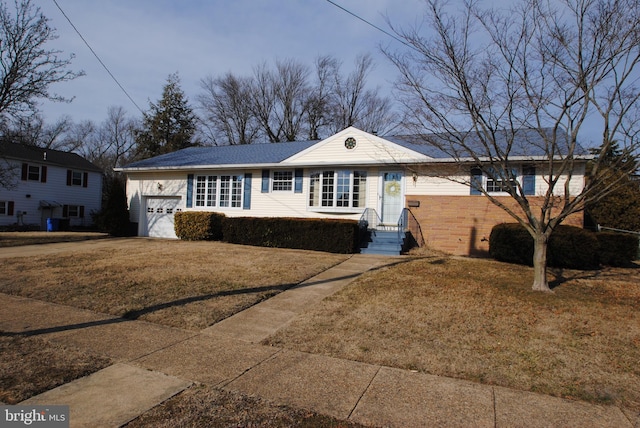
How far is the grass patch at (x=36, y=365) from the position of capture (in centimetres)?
360

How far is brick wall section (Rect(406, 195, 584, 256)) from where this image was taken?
13602 millimetres

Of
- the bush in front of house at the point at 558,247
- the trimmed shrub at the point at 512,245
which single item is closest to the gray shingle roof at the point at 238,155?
the trimmed shrub at the point at 512,245

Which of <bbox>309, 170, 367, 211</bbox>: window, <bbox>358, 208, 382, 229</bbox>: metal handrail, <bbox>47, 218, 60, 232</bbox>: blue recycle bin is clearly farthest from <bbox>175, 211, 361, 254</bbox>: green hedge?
<bbox>47, 218, 60, 232</bbox>: blue recycle bin

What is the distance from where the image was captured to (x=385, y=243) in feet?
45.0

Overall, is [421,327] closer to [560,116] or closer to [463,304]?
[463,304]

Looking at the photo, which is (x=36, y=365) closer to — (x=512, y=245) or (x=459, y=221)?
(x=512, y=245)

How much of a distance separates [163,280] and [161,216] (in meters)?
12.6

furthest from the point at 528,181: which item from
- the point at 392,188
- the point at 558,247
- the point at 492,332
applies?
the point at 492,332

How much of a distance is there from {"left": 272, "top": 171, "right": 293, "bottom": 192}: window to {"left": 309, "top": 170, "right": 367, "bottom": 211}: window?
1043 mm

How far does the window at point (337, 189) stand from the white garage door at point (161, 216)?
7.65 metres

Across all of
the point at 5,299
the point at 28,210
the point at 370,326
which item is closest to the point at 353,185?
the point at 370,326

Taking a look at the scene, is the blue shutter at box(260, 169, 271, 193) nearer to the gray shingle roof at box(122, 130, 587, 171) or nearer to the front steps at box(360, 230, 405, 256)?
the gray shingle roof at box(122, 130, 587, 171)

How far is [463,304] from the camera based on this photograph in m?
6.68

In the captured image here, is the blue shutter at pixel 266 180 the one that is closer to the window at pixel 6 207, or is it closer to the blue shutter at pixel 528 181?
the blue shutter at pixel 528 181
